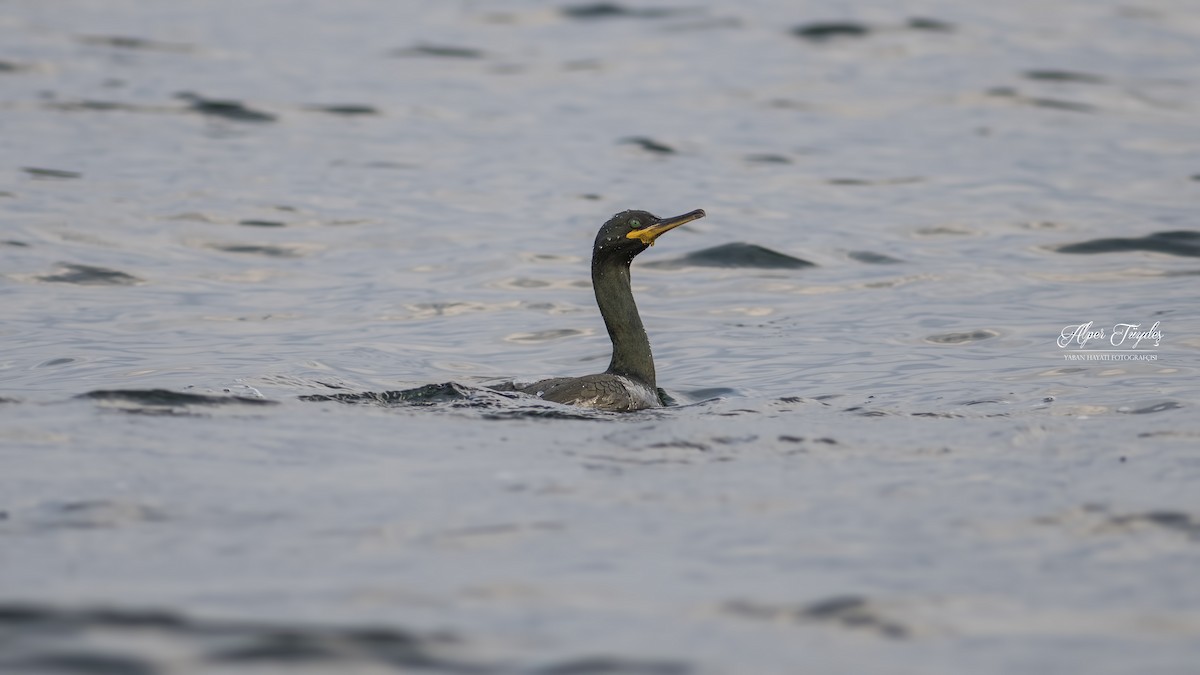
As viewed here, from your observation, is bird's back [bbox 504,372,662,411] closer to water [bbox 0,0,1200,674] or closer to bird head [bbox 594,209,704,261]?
water [bbox 0,0,1200,674]

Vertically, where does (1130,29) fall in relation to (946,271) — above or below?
above

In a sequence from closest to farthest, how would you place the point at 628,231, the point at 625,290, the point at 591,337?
1. the point at 628,231
2. the point at 625,290
3. the point at 591,337

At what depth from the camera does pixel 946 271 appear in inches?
545

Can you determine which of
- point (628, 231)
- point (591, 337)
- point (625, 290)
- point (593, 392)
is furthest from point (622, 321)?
point (591, 337)

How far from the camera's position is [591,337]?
1216 centimetres

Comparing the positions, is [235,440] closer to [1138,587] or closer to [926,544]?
[926,544]

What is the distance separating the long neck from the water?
385 millimetres

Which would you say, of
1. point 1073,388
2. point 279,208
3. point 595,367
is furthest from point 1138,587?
point 279,208

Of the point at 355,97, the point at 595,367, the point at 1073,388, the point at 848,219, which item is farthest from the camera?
the point at 355,97

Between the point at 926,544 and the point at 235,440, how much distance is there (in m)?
3.36

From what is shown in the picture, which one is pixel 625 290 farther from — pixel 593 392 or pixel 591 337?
pixel 591 337

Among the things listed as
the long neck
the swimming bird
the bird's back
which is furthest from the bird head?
the bird's back

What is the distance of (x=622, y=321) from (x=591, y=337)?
2.01 meters

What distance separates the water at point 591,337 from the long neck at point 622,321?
385mm
